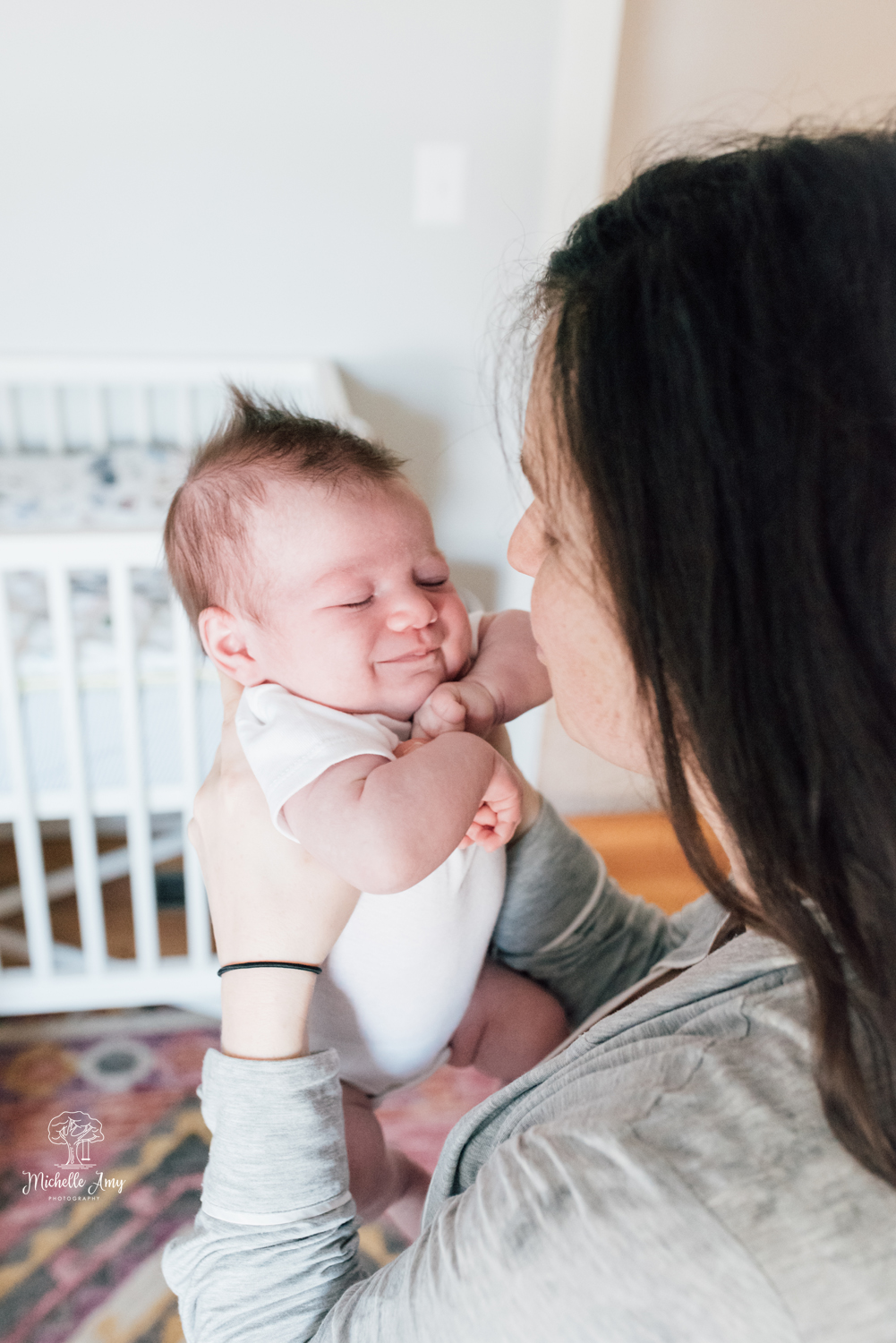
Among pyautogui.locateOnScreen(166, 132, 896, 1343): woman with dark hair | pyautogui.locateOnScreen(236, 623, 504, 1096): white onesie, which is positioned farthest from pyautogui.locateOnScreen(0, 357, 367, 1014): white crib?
pyautogui.locateOnScreen(166, 132, 896, 1343): woman with dark hair

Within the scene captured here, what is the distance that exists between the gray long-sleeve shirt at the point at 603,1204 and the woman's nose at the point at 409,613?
13.9 inches

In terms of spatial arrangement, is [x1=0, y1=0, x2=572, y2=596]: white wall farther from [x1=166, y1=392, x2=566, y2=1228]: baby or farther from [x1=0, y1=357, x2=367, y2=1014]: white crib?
[x1=166, y1=392, x2=566, y2=1228]: baby

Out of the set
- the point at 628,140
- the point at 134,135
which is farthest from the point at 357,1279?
the point at 134,135

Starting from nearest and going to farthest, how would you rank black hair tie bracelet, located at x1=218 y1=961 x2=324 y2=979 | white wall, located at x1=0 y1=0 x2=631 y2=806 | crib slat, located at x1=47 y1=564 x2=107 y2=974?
black hair tie bracelet, located at x1=218 y1=961 x2=324 y2=979 → crib slat, located at x1=47 y1=564 x2=107 y2=974 → white wall, located at x1=0 y1=0 x2=631 y2=806

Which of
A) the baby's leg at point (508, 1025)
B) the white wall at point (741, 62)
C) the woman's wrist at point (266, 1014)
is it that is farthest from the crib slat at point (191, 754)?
the white wall at point (741, 62)

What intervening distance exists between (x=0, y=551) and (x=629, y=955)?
103 centimetres

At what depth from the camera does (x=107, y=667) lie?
59.7 inches

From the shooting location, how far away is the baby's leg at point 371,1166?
85 centimetres

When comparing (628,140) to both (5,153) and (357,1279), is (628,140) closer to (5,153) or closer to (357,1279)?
(5,153)

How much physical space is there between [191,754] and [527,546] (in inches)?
41.4

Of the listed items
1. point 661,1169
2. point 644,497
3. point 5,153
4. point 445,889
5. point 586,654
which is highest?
point 5,153

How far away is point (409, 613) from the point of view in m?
0.84

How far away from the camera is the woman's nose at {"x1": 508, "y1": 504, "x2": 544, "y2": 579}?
63 centimetres

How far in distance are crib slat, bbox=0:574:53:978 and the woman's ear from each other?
0.69 meters
